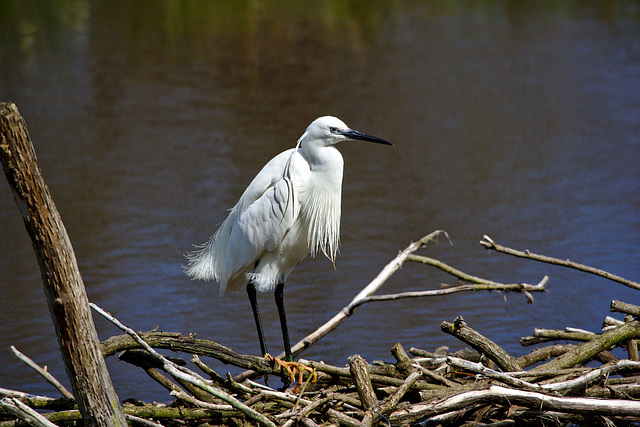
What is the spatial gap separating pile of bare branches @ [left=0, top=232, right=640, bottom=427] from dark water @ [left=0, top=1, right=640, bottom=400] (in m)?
1.16

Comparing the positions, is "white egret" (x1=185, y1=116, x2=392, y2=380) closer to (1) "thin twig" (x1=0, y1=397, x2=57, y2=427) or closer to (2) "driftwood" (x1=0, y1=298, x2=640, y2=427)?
(2) "driftwood" (x1=0, y1=298, x2=640, y2=427)

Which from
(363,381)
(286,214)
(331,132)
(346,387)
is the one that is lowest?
(346,387)

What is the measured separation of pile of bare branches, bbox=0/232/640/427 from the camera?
109 inches

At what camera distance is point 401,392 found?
9.32 feet

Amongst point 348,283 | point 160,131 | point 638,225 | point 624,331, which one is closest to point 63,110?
point 160,131

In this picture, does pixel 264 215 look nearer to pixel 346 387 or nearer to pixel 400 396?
pixel 346 387

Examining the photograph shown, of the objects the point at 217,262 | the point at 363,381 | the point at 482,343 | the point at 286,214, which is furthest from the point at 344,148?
the point at 363,381

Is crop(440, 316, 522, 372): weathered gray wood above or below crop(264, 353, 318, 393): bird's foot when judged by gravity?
above

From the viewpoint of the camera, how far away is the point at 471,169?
24.8 feet

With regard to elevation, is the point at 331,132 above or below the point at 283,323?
above

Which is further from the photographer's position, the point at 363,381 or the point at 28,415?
the point at 363,381

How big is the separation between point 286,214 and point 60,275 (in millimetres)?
1334

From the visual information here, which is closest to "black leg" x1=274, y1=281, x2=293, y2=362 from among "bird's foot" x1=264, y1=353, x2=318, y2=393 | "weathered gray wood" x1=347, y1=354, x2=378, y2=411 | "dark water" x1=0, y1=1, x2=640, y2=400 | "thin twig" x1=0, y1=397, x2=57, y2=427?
"bird's foot" x1=264, y1=353, x2=318, y2=393

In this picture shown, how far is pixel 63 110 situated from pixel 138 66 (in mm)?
2174
